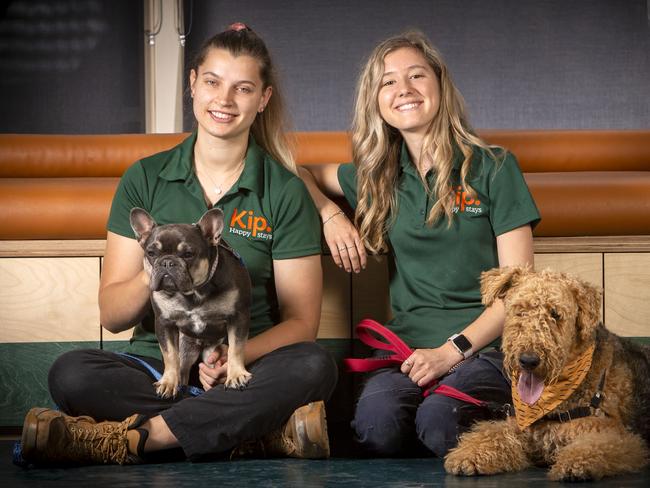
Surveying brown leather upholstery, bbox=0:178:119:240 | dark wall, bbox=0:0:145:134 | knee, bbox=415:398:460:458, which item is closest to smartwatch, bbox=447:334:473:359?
knee, bbox=415:398:460:458

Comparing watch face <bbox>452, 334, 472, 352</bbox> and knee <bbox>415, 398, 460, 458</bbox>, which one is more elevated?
watch face <bbox>452, 334, 472, 352</bbox>

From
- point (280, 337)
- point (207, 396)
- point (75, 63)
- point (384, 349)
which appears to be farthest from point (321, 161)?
point (75, 63)

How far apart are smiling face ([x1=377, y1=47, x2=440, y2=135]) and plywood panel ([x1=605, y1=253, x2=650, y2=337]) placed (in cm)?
78

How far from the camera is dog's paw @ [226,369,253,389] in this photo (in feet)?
7.22

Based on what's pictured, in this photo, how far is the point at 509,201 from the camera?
246cm

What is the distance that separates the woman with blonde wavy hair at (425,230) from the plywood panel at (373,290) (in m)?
0.16

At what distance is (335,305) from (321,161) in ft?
2.61

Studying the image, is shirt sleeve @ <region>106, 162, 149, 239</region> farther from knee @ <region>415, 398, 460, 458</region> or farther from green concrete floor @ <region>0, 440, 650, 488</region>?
knee @ <region>415, 398, 460, 458</region>

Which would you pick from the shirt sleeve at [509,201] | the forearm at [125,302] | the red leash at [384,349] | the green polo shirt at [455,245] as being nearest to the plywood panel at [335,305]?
the red leash at [384,349]

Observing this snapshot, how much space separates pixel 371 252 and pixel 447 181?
0.33 metres

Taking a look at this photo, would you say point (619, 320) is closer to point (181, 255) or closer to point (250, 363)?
point (250, 363)

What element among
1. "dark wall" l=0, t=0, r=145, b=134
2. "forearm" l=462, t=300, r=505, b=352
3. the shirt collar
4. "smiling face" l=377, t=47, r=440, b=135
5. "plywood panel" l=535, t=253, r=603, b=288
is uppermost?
"dark wall" l=0, t=0, r=145, b=134

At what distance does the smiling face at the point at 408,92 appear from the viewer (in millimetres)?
2541

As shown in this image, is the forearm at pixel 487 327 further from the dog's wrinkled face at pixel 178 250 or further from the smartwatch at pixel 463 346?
the dog's wrinkled face at pixel 178 250
